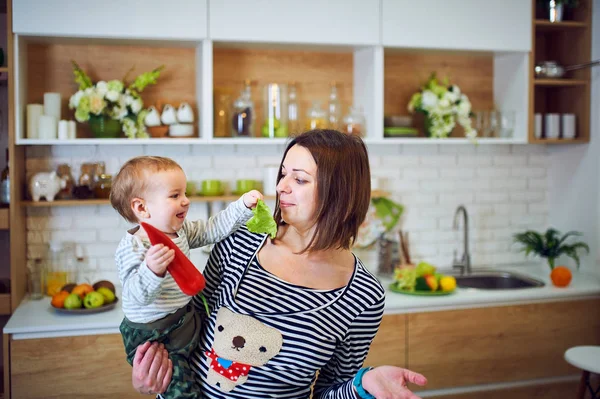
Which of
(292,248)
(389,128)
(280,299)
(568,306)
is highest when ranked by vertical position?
(389,128)

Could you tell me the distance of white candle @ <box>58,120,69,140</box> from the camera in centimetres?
326

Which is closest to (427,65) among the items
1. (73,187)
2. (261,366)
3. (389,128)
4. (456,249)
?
(389,128)

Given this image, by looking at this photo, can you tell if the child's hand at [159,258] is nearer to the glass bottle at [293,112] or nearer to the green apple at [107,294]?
the green apple at [107,294]

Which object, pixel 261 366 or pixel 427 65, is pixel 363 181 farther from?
pixel 427 65

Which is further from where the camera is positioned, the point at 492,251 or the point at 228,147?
the point at 492,251

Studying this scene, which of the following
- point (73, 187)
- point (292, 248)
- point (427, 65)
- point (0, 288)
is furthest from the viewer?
point (427, 65)

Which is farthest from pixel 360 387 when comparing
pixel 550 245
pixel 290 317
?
pixel 550 245

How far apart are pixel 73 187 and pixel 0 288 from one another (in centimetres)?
61

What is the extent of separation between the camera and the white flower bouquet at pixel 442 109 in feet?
12.3

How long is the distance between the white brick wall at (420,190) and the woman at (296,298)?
1809mm

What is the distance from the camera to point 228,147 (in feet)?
12.2

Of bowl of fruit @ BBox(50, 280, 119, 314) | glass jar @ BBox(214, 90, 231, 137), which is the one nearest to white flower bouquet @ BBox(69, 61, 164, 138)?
glass jar @ BBox(214, 90, 231, 137)

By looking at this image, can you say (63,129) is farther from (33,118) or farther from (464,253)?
(464,253)

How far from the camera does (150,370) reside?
1.77m
